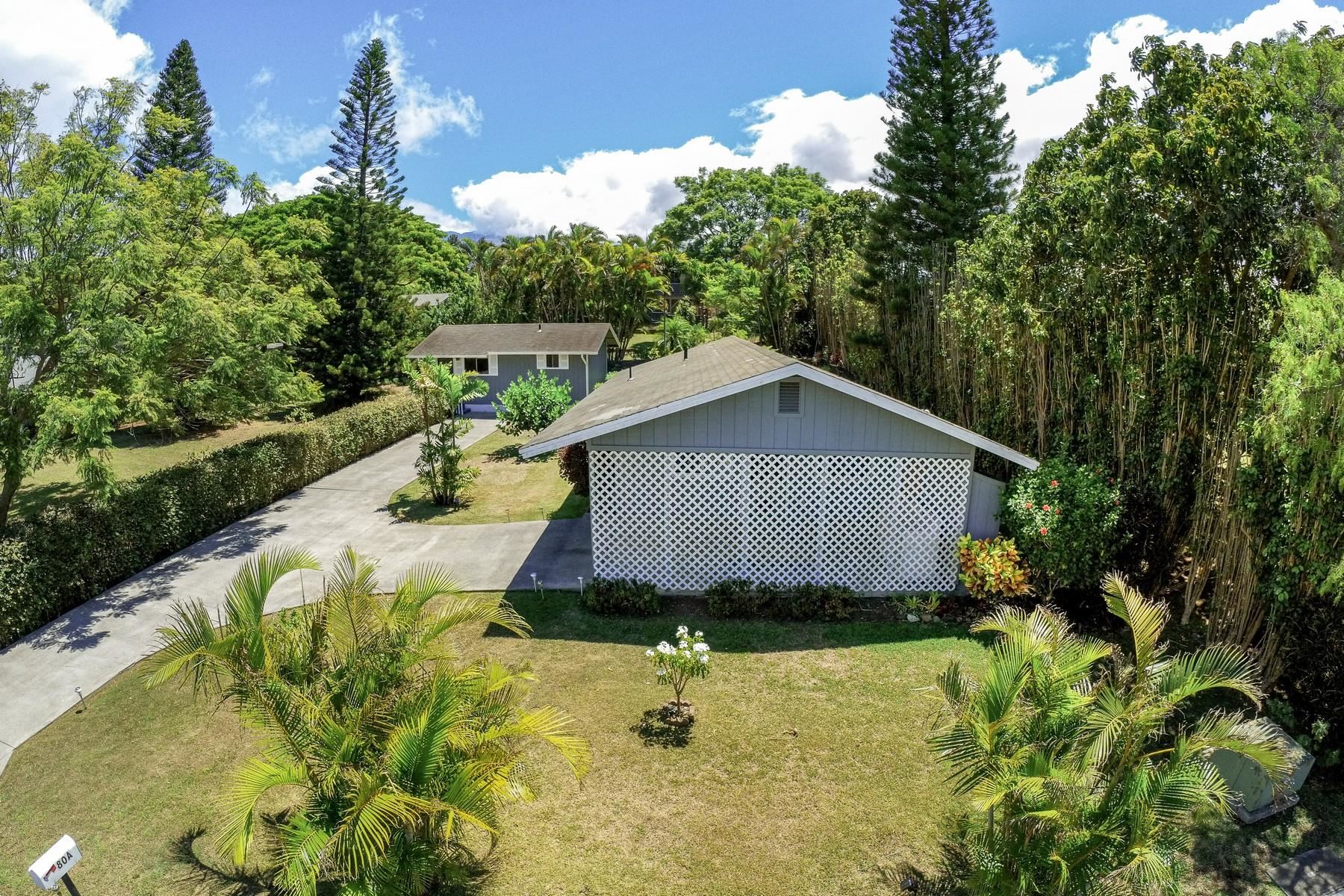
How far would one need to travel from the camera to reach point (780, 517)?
34.1 ft

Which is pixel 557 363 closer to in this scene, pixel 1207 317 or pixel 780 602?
pixel 780 602

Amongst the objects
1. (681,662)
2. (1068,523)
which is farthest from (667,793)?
(1068,523)

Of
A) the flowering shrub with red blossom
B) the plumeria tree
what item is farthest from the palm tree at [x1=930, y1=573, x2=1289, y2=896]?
the flowering shrub with red blossom

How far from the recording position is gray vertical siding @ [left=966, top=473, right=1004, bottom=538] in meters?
10.4

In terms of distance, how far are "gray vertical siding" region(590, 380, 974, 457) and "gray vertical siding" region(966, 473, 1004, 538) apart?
1.89 ft

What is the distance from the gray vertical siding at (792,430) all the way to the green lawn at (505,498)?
16.5ft

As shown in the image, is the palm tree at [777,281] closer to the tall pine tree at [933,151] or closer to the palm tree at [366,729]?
the tall pine tree at [933,151]

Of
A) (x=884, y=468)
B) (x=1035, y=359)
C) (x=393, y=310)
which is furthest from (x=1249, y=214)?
(x=393, y=310)

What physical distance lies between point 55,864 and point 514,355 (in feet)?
79.0

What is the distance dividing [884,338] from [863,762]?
58.5ft

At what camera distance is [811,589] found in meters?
10.3

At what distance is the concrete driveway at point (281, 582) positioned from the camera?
8.74 metres

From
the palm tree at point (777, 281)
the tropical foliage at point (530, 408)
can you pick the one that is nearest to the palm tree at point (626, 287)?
the palm tree at point (777, 281)

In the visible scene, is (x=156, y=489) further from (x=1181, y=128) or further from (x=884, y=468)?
(x=1181, y=128)
